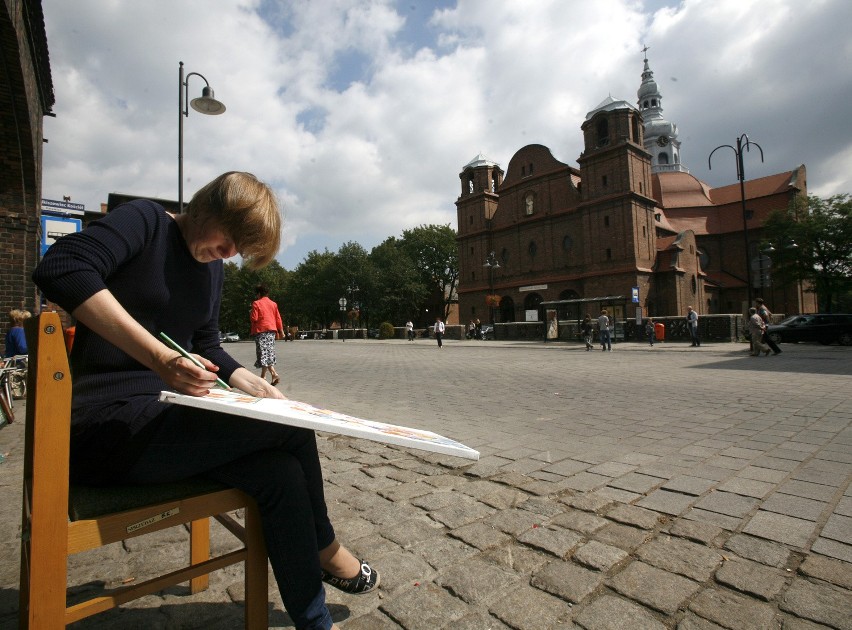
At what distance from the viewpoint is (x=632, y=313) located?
37.8 m

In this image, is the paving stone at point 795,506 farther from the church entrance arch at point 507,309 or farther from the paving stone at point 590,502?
the church entrance arch at point 507,309

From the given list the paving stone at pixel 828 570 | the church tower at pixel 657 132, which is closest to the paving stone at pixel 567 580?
the paving stone at pixel 828 570

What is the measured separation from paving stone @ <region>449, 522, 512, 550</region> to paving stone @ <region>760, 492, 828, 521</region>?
1.57m

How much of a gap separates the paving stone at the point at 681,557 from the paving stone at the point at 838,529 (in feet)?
2.21

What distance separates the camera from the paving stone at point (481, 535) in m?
2.37

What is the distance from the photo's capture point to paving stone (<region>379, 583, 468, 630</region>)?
1766 millimetres

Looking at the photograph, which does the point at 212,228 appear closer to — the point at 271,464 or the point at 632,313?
the point at 271,464

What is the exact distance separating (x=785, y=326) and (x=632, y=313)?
15037 mm

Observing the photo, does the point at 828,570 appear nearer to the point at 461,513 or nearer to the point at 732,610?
the point at 732,610

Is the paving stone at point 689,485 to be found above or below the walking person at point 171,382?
below

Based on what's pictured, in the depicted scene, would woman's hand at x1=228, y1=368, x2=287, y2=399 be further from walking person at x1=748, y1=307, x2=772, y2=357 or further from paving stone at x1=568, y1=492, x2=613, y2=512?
walking person at x1=748, y1=307, x2=772, y2=357

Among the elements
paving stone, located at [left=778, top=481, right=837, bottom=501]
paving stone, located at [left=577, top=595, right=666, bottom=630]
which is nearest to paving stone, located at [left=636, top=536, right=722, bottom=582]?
paving stone, located at [left=577, top=595, right=666, bottom=630]

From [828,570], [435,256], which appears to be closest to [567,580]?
[828,570]

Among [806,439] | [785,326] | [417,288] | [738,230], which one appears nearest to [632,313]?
[785,326]
